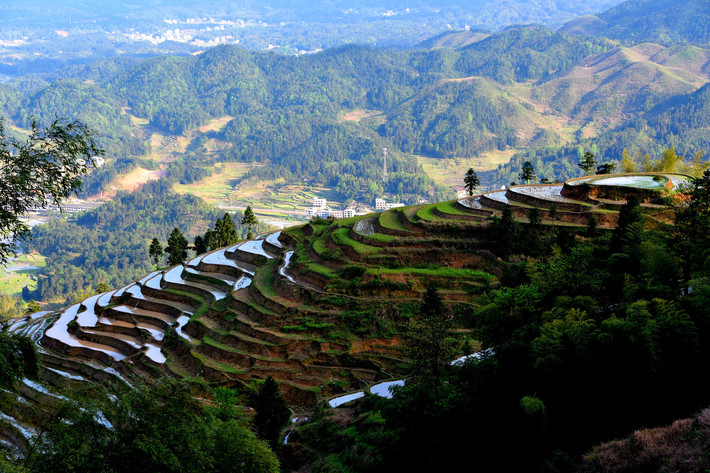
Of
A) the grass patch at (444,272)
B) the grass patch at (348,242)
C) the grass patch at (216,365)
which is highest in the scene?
the grass patch at (348,242)

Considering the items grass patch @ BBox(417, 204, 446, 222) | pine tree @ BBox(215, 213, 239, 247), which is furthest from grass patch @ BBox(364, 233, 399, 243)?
pine tree @ BBox(215, 213, 239, 247)

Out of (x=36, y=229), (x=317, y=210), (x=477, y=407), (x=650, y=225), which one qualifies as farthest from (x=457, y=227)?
Result: (x=36, y=229)

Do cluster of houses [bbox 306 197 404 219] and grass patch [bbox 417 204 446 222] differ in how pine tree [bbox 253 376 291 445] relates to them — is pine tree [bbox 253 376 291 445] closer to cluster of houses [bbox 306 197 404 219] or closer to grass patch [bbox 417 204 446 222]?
grass patch [bbox 417 204 446 222]

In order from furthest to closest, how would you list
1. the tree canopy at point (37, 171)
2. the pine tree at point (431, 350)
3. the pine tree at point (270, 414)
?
1. the pine tree at point (270, 414)
2. the pine tree at point (431, 350)
3. the tree canopy at point (37, 171)

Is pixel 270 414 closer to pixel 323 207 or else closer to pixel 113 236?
pixel 323 207

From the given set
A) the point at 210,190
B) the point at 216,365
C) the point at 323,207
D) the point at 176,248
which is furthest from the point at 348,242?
the point at 210,190

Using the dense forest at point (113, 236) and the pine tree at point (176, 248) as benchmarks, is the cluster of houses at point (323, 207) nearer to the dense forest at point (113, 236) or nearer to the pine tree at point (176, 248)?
the dense forest at point (113, 236)

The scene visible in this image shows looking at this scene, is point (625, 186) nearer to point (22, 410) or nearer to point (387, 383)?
point (387, 383)

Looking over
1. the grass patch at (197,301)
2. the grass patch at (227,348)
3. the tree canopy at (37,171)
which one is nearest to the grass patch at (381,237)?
the grass patch at (227,348)
